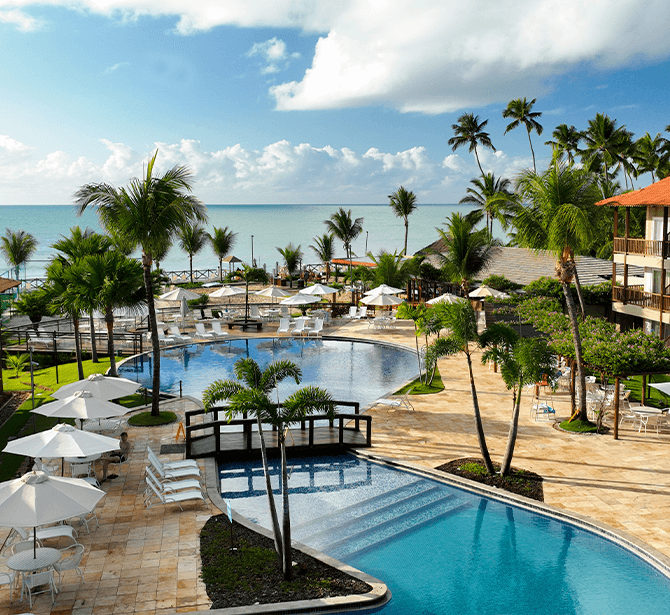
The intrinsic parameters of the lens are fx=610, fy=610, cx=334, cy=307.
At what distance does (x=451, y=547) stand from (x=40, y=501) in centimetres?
682

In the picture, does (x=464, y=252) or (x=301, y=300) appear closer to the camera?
(x=301, y=300)

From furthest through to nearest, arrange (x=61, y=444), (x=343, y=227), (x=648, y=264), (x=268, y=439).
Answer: (x=343, y=227)
(x=648, y=264)
(x=268, y=439)
(x=61, y=444)

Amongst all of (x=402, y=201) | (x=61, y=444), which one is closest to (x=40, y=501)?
(x=61, y=444)

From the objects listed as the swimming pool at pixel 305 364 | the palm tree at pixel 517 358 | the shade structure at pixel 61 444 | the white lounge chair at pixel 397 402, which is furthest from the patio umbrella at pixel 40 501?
the swimming pool at pixel 305 364

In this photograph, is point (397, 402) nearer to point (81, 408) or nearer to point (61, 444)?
point (81, 408)

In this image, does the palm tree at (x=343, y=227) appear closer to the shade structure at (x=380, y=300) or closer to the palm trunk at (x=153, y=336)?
the shade structure at (x=380, y=300)

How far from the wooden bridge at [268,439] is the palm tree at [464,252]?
19.7 metres

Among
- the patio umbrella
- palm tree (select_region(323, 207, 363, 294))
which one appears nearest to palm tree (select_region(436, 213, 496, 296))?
palm tree (select_region(323, 207, 363, 294))

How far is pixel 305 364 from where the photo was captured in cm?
2539

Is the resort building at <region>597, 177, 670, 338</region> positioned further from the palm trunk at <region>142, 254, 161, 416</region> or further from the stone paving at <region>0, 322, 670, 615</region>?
the palm trunk at <region>142, 254, 161, 416</region>

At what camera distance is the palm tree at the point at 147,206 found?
1580 cm

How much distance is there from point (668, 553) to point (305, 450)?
801cm

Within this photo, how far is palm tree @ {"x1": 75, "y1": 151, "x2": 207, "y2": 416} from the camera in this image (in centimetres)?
1580

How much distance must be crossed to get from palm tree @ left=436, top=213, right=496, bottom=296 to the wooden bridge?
19.7 m
